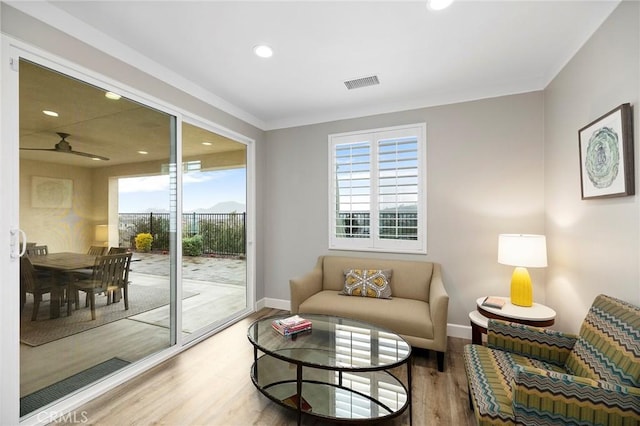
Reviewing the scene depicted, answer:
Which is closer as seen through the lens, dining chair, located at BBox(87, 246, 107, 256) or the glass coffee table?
the glass coffee table

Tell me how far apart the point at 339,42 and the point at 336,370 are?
2388mm

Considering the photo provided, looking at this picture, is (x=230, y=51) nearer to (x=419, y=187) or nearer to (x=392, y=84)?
(x=392, y=84)

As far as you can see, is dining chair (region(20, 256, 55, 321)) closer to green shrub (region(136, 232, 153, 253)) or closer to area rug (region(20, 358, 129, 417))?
area rug (region(20, 358, 129, 417))

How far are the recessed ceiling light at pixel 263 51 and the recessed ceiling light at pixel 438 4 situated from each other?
1.24 meters

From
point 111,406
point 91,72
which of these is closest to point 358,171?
point 91,72

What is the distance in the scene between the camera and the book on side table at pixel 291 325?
224cm

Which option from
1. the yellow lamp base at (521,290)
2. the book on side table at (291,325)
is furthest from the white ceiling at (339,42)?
the book on side table at (291,325)

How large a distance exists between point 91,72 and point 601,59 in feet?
11.8

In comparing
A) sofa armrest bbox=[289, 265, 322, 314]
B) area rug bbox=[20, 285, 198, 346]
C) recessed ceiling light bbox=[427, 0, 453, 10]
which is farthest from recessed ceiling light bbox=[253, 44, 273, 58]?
area rug bbox=[20, 285, 198, 346]

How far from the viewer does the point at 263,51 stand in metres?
2.40

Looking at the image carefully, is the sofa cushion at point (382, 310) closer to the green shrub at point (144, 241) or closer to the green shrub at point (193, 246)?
the green shrub at point (193, 246)

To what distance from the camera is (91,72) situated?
209cm

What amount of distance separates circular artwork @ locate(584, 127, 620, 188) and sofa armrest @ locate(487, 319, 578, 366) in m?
1.04

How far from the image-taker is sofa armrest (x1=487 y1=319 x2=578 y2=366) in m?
1.81
